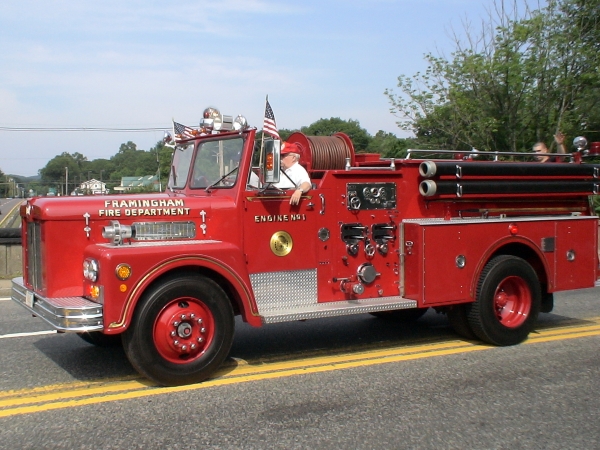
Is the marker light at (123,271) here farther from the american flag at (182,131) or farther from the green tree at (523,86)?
the green tree at (523,86)

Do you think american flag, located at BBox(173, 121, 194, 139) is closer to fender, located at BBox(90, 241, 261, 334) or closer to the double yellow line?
fender, located at BBox(90, 241, 261, 334)

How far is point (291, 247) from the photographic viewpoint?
670 cm

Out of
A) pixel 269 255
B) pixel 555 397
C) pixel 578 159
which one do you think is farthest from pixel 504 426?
pixel 578 159

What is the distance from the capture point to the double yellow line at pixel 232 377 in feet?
17.9

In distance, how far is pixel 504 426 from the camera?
16.3ft

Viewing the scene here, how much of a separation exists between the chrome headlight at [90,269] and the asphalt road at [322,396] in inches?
37.6

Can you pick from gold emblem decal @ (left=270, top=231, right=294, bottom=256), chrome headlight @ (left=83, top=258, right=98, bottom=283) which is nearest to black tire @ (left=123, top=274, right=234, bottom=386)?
chrome headlight @ (left=83, top=258, right=98, bottom=283)

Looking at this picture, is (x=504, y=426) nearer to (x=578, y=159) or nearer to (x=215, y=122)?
(x=215, y=122)

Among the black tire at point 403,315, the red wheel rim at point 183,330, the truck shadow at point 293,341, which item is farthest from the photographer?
the black tire at point 403,315

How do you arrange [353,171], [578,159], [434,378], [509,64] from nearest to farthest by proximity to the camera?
[434,378] < [353,171] < [578,159] < [509,64]

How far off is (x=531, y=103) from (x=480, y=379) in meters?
14.7

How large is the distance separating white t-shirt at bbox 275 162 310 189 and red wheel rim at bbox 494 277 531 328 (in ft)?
8.60

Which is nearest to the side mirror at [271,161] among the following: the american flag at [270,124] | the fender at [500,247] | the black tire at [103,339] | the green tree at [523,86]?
the american flag at [270,124]

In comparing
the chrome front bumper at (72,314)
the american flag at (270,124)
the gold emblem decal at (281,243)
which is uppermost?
the american flag at (270,124)
